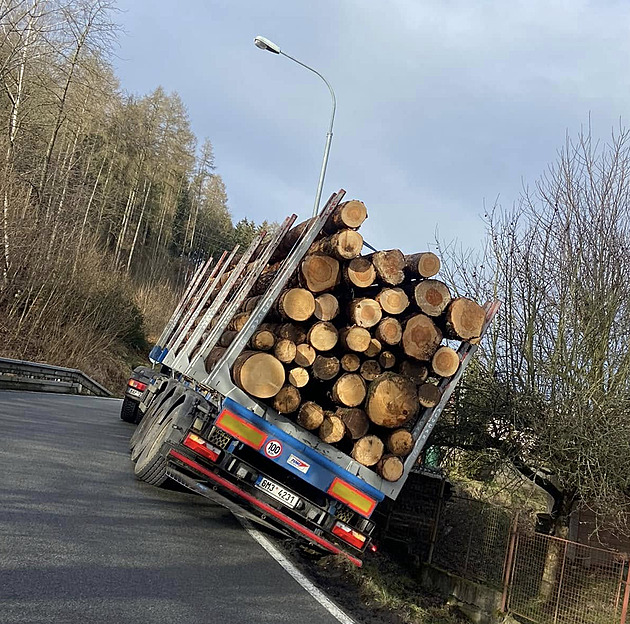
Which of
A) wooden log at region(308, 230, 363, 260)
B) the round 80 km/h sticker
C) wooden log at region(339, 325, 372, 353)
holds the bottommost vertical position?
the round 80 km/h sticker

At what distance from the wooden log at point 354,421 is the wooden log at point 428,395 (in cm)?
61

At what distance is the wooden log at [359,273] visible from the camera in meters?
5.67

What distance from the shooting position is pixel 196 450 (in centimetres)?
534

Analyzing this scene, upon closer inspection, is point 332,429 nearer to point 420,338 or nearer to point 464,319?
point 420,338

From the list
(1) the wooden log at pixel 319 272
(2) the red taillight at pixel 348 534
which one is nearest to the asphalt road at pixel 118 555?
(2) the red taillight at pixel 348 534

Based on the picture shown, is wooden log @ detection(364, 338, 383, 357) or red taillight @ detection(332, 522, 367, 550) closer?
red taillight @ detection(332, 522, 367, 550)

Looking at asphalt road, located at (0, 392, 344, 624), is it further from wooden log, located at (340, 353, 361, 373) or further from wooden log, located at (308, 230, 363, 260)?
wooden log, located at (308, 230, 363, 260)

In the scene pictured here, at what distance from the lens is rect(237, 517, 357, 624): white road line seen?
172 inches

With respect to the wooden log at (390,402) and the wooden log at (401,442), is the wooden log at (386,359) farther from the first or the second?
the wooden log at (401,442)

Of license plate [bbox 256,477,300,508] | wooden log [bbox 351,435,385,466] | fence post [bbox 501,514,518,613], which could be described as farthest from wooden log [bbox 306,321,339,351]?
fence post [bbox 501,514,518,613]

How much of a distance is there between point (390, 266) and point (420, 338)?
0.77 meters

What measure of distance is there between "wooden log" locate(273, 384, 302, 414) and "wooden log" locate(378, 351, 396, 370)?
0.97 m

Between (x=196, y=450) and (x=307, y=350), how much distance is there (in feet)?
4.52

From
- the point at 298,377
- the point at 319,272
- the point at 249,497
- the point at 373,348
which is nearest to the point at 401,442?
the point at 373,348
